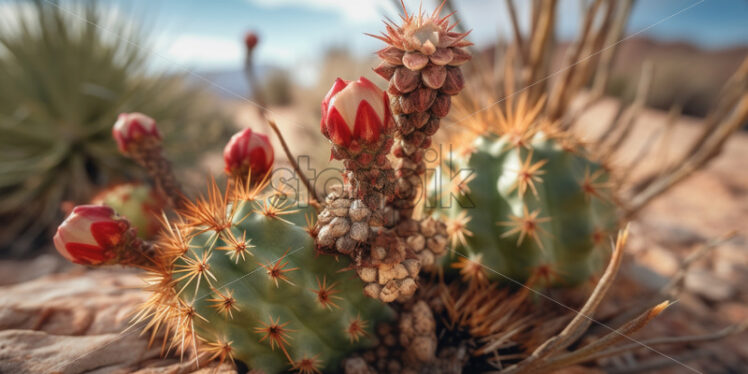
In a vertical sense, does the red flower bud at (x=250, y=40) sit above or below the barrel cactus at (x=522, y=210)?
above

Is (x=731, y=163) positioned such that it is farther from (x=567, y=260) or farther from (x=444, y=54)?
(x=444, y=54)

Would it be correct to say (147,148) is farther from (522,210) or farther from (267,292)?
(522,210)

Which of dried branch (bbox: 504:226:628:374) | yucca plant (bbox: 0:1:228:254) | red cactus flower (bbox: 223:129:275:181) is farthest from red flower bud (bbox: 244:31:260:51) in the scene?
dried branch (bbox: 504:226:628:374)

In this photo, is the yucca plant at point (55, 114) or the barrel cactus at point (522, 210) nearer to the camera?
the barrel cactus at point (522, 210)

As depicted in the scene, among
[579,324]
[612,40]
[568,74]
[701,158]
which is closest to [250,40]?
[568,74]

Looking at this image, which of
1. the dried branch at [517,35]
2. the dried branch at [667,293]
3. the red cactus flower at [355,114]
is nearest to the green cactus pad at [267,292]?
the red cactus flower at [355,114]

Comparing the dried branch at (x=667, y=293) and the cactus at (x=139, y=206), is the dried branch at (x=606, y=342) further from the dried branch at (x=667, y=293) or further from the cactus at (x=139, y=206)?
the cactus at (x=139, y=206)

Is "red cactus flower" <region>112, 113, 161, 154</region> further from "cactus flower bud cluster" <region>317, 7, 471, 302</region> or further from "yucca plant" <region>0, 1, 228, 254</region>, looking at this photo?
"yucca plant" <region>0, 1, 228, 254</region>
